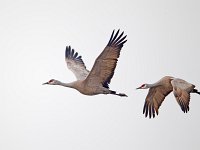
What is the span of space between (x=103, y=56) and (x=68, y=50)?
6.45m

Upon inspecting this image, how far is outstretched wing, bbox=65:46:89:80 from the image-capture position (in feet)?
84.9

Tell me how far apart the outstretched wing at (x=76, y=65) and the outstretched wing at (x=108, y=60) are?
2.75 metres

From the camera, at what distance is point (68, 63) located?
27203 mm

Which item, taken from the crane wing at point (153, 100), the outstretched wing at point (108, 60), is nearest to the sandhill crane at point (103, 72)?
the outstretched wing at point (108, 60)

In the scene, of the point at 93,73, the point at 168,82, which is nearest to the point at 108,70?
the point at 93,73

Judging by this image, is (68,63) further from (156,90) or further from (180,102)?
(180,102)

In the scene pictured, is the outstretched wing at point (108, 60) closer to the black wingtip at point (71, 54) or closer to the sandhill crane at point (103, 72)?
the sandhill crane at point (103, 72)

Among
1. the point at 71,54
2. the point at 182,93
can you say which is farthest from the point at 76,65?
the point at 182,93

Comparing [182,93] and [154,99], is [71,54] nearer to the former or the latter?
[154,99]

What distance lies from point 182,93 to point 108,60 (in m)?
3.12

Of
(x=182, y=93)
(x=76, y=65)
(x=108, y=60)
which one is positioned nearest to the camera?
(x=182, y=93)

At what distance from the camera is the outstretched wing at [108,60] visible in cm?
2186

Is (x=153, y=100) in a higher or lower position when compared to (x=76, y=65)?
lower

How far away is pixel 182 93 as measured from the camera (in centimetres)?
2039
